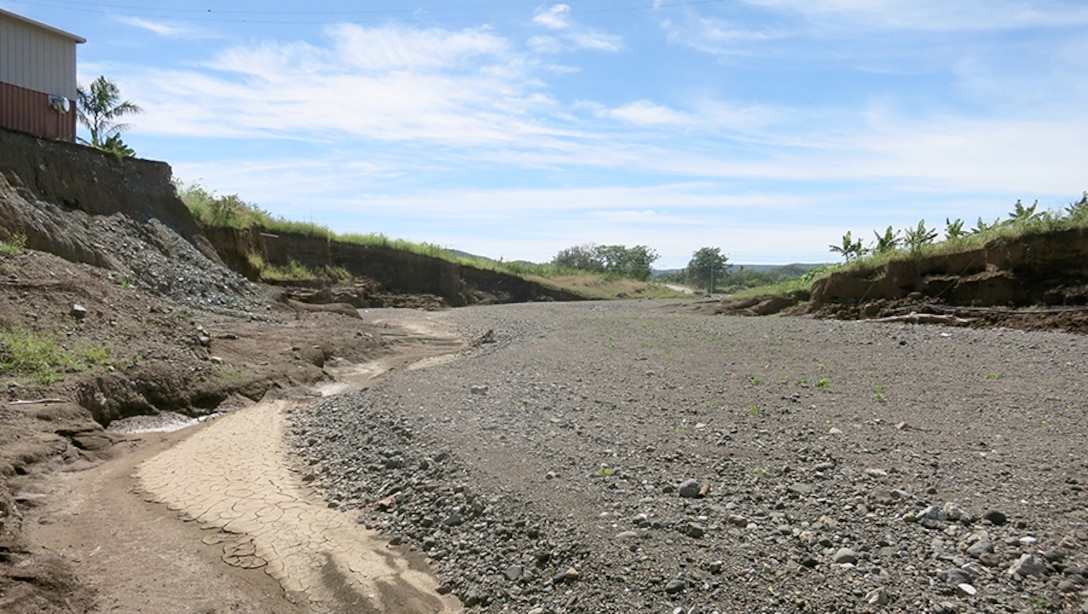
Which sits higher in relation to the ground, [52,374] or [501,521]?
[52,374]

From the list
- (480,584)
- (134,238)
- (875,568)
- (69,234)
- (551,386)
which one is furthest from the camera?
(134,238)

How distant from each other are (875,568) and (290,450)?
20.7 ft

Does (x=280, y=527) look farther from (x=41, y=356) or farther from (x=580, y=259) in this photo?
(x=580, y=259)

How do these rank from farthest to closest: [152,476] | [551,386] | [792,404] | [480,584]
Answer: [551,386] < [792,404] < [152,476] < [480,584]

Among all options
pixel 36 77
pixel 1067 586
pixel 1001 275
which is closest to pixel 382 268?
pixel 36 77

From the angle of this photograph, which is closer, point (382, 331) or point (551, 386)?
point (551, 386)

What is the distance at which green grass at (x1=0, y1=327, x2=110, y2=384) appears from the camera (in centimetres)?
850

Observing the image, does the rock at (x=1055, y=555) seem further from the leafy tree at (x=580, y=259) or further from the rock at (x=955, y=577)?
the leafy tree at (x=580, y=259)

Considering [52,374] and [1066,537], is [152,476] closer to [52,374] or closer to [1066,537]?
[52,374]

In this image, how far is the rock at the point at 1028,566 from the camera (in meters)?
3.84

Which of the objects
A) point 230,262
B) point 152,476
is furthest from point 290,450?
point 230,262

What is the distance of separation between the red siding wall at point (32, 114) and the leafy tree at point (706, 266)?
48.3 m

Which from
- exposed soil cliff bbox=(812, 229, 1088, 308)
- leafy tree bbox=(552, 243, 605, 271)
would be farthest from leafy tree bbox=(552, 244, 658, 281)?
exposed soil cliff bbox=(812, 229, 1088, 308)

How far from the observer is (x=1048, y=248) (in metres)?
14.4
